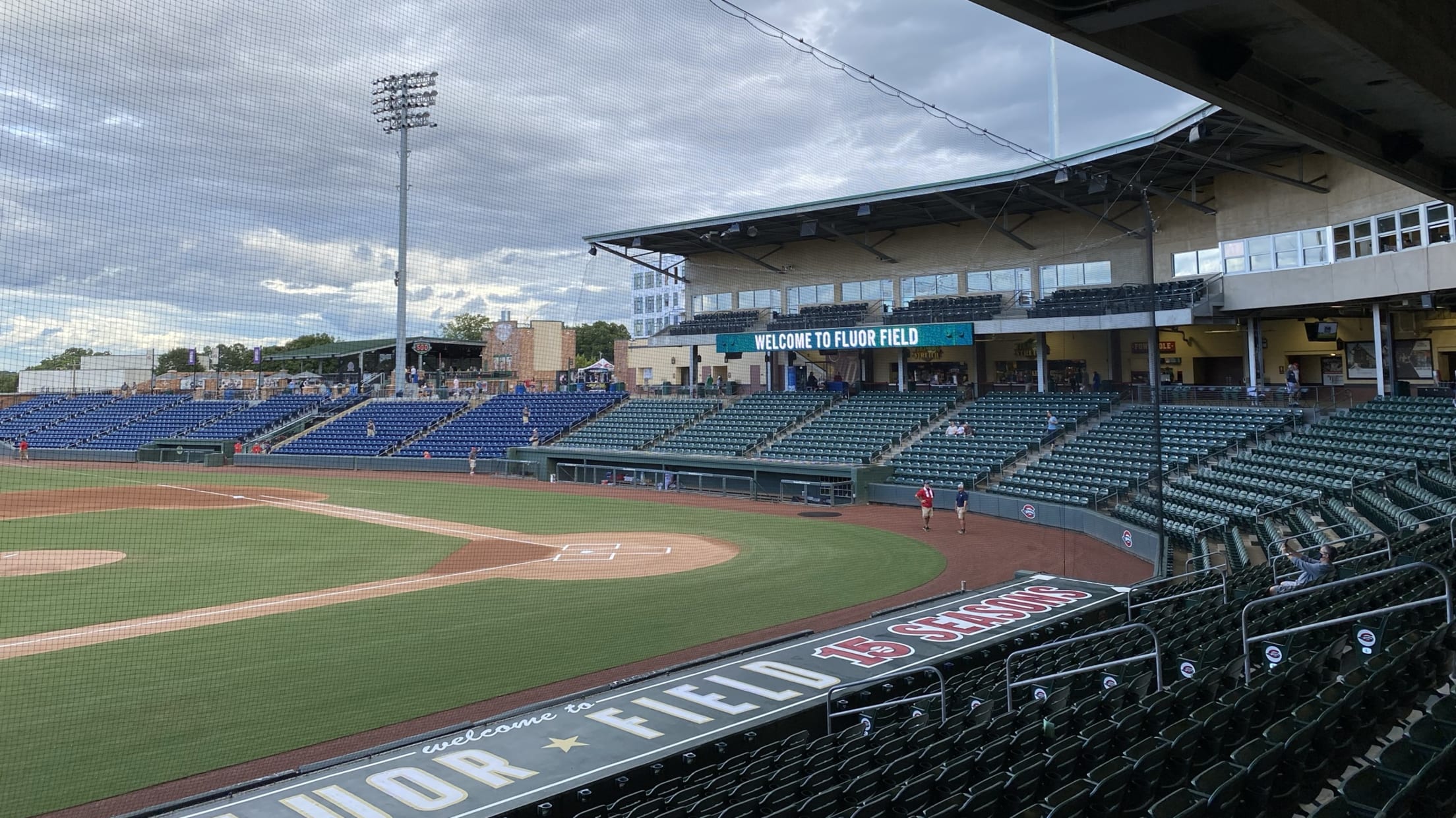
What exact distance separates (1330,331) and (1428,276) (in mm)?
7519

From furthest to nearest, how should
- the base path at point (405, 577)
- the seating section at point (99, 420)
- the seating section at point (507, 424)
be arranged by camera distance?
1. the seating section at point (99, 420)
2. the seating section at point (507, 424)
3. the base path at point (405, 577)

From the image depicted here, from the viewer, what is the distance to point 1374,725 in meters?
5.73

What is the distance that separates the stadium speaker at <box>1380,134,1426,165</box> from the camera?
A: 9117mm

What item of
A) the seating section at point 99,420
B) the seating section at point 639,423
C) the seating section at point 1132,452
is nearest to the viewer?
the seating section at point 1132,452

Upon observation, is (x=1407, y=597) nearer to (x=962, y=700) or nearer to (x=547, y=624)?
(x=962, y=700)

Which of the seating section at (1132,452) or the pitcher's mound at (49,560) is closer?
the pitcher's mound at (49,560)

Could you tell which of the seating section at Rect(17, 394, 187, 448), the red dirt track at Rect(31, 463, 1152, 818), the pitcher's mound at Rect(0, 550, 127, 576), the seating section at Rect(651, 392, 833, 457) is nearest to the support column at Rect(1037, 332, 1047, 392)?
the red dirt track at Rect(31, 463, 1152, 818)

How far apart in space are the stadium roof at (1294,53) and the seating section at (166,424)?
5084 cm

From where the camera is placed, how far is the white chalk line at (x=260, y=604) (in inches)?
523

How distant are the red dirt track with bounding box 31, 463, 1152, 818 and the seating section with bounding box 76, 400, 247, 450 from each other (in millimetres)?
15853

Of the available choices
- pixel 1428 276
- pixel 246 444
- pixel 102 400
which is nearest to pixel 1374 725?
pixel 1428 276

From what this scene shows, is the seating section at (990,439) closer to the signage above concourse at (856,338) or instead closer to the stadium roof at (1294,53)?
the signage above concourse at (856,338)

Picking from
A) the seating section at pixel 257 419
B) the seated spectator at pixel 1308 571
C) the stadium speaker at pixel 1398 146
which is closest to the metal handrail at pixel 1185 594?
the seated spectator at pixel 1308 571

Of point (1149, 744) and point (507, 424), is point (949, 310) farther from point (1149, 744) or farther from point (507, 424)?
point (1149, 744)
